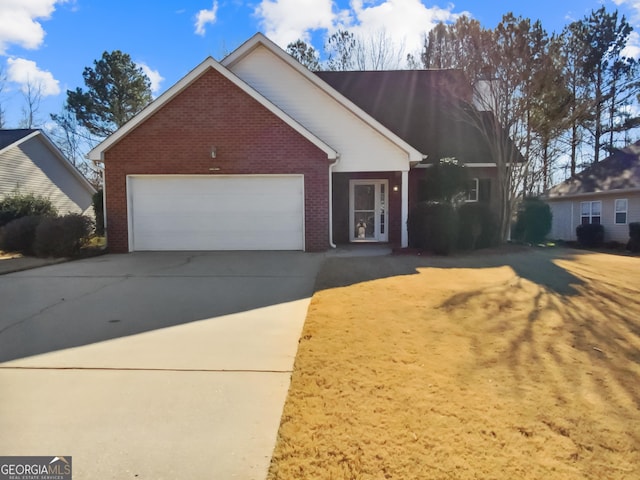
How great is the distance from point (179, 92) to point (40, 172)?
14.9 meters

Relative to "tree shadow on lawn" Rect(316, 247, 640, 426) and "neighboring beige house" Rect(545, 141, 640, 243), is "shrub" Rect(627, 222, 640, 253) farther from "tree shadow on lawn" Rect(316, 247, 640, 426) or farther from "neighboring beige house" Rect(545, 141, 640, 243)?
"tree shadow on lawn" Rect(316, 247, 640, 426)

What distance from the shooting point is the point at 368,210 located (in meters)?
14.5

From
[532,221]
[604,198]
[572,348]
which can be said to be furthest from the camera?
[604,198]

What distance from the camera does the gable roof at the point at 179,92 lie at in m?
11.1

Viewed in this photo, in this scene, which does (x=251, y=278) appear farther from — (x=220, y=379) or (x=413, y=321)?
(x=220, y=379)

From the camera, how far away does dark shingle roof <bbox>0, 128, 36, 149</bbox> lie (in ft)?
63.4

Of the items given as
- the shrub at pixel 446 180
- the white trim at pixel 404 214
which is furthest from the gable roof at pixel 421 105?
the white trim at pixel 404 214

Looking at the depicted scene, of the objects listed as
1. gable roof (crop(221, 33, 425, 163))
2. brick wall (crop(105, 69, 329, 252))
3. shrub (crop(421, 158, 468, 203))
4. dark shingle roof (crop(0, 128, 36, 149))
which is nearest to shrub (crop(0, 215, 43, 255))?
brick wall (crop(105, 69, 329, 252))

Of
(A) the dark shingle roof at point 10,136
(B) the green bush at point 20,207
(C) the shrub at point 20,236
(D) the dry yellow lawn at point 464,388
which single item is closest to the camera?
(D) the dry yellow lawn at point 464,388

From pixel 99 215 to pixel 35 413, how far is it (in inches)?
496

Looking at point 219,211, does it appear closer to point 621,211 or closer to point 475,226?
point 475,226

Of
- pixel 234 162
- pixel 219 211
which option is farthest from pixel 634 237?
pixel 219 211

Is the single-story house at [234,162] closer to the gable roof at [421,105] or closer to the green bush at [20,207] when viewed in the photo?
the gable roof at [421,105]

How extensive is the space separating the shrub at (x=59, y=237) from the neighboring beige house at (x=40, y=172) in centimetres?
1038
